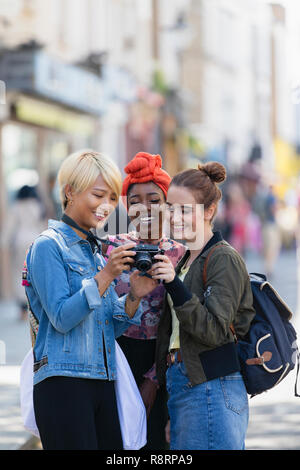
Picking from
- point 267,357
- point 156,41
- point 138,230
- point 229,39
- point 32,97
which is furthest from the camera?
point 229,39

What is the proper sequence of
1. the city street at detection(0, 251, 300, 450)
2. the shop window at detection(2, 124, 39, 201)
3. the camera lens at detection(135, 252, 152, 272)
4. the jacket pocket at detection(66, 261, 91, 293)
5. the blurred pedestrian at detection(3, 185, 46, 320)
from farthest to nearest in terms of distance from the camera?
the shop window at detection(2, 124, 39, 201) < the blurred pedestrian at detection(3, 185, 46, 320) < the city street at detection(0, 251, 300, 450) < the jacket pocket at detection(66, 261, 91, 293) < the camera lens at detection(135, 252, 152, 272)

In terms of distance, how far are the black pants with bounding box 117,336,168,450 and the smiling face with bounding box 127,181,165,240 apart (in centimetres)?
46

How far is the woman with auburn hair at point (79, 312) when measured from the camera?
121 inches

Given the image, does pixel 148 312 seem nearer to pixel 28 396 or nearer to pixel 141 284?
pixel 141 284

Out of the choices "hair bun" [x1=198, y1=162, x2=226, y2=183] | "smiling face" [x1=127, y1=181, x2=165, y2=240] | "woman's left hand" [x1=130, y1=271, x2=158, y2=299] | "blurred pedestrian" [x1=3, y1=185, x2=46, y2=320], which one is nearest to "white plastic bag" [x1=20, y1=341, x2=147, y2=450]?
"woman's left hand" [x1=130, y1=271, x2=158, y2=299]

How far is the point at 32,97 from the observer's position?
15297mm

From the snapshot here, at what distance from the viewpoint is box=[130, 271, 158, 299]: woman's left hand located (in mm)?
3258

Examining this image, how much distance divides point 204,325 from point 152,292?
0.64 metres

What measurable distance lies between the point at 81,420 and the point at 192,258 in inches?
30.4

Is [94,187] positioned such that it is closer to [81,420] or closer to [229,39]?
[81,420]

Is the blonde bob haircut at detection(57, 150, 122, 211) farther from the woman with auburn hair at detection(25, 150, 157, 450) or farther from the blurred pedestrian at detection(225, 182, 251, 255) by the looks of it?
the blurred pedestrian at detection(225, 182, 251, 255)

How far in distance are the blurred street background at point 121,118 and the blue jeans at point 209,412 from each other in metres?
1.52

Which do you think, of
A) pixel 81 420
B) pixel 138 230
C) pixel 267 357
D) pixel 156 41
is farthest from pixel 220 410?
pixel 156 41

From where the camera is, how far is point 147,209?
12.3 ft
